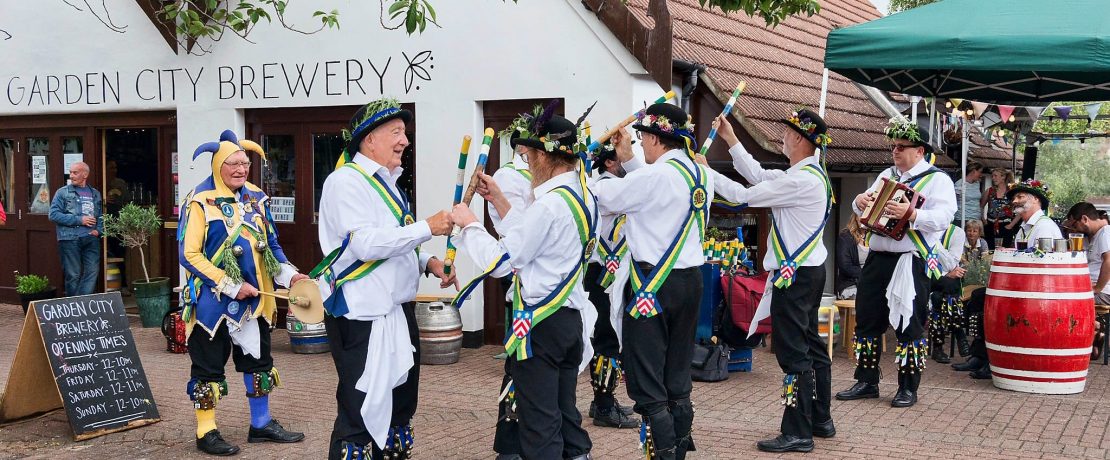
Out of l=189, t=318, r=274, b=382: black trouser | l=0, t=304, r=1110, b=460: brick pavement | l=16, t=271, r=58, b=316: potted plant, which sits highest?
l=189, t=318, r=274, b=382: black trouser

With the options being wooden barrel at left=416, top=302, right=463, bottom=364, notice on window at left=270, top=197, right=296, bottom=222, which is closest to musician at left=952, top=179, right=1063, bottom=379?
wooden barrel at left=416, top=302, right=463, bottom=364

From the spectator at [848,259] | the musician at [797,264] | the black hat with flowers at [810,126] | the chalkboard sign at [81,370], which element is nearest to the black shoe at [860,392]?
the musician at [797,264]

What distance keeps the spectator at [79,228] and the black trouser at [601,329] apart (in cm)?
672

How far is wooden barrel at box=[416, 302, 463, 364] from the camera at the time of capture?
365 inches

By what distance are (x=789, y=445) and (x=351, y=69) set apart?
19.4 ft

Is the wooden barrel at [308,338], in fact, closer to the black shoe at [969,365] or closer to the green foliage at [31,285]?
the green foliage at [31,285]

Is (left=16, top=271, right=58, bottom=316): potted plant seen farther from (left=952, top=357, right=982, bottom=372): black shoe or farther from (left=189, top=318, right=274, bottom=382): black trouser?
(left=952, top=357, right=982, bottom=372): black shoe

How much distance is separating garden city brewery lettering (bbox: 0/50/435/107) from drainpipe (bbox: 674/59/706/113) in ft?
7.39

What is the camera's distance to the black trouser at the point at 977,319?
8895 mm

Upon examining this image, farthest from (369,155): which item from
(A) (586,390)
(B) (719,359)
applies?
(B) (719,359)

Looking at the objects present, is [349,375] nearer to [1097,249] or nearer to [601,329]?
[601,329]

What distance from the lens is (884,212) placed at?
23.9 feet

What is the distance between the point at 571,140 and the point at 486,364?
466cm

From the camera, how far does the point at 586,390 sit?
26.4 feet
